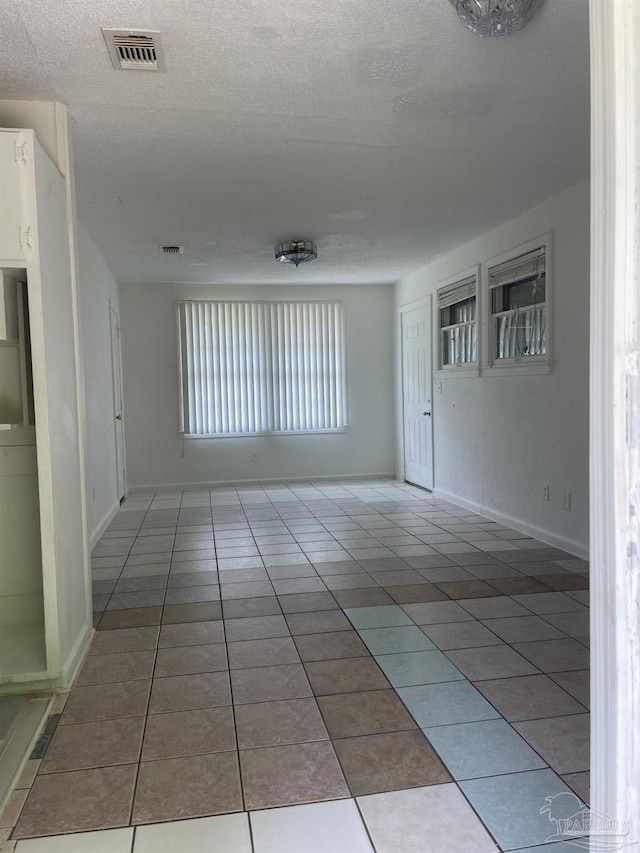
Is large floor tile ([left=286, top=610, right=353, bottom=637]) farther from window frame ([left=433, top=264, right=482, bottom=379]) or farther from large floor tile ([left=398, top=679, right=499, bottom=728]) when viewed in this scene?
window frame ([left=433, top=264, right=482, bottom=379])

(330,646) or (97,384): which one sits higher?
(97,384)

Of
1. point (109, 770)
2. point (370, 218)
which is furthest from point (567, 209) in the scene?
point (109, 770)

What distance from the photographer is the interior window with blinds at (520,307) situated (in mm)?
4789

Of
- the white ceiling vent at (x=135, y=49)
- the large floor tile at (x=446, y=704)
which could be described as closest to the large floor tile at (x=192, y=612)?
the large floor tile at (x=446, y=704)

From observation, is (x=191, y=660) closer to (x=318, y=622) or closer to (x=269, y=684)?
(x=269, y=684)

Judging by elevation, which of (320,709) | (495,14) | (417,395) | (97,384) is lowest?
(320,709)

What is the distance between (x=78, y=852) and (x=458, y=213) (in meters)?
4.61

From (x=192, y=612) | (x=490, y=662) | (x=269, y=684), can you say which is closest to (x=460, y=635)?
(x=490, y=662)

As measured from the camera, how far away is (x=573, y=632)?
3.05 meters

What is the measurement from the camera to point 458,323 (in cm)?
630

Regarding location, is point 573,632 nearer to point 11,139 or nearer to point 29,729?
point 29,729

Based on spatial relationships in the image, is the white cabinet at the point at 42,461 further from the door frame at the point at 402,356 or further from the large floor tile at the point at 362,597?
the door frame at the point at 402,356

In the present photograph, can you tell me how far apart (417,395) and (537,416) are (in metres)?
2.75

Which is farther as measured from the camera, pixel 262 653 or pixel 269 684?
pixel 262 653
